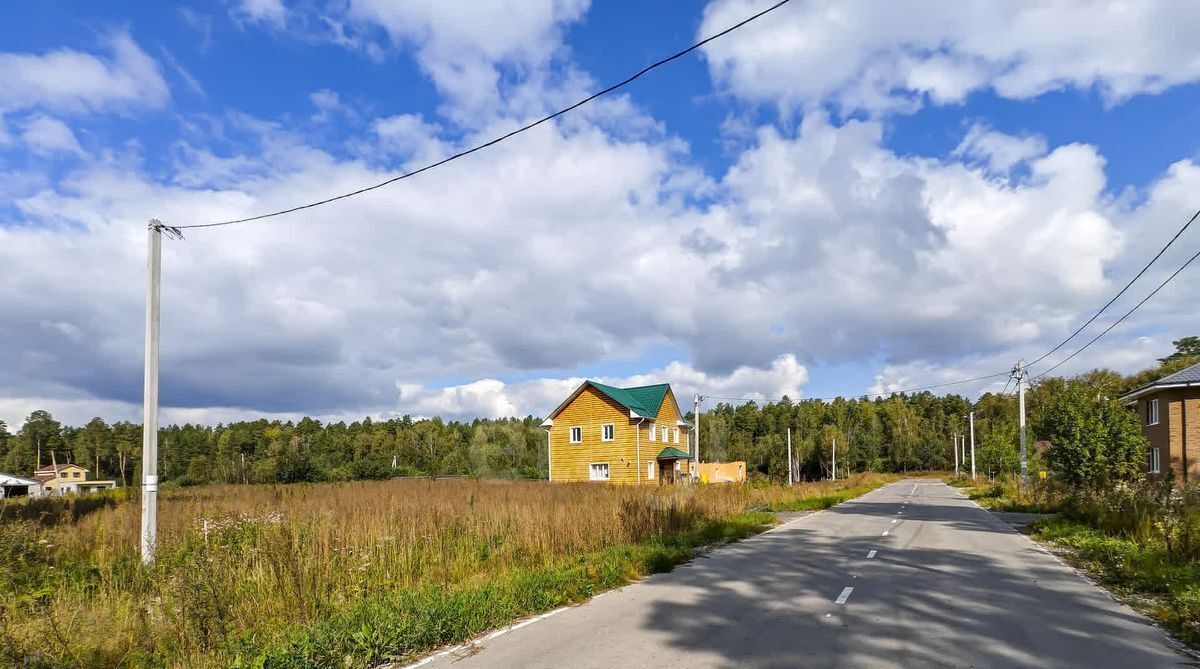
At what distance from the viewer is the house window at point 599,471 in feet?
158

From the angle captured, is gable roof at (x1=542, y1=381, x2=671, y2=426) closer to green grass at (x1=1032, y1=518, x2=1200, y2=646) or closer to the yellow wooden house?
the yellow wooden house

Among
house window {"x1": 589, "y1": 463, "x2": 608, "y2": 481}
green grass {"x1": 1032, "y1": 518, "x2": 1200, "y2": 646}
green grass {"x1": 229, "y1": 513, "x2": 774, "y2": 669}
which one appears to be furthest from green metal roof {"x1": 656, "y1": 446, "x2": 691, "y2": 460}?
green grass {"x1": 229, "y1": 513, "x2": 774, "y2": 669}

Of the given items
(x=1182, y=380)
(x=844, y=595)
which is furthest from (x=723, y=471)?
(x=844, y=595)

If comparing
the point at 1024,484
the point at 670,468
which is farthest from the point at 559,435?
the point at 1024,484

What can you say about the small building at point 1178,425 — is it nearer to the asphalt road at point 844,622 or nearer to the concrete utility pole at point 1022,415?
the concrete utility pole at point 1022,415

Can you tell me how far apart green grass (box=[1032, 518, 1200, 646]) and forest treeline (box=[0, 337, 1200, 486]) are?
46.9m

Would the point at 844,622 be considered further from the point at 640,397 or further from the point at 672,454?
the point at 640,397

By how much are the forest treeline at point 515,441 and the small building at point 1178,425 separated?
16898 mm

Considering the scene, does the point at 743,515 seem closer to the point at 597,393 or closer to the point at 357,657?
the point at 357,657

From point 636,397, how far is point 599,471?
6371 millimetres

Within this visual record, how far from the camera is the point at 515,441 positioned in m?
105

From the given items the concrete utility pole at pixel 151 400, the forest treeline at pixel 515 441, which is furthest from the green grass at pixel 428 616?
the forest treeline at pixel 515 441

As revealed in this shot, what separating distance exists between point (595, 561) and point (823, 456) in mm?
108297

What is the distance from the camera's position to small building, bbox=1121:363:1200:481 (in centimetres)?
3828
